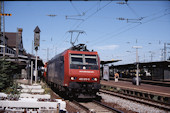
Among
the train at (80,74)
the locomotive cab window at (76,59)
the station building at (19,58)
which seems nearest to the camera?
the train at (80,74)

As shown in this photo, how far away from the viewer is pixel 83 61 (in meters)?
13.8

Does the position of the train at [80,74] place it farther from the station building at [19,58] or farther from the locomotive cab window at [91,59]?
the station building at [19,58]

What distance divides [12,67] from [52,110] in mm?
10292

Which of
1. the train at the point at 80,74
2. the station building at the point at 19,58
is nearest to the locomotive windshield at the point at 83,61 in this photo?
the train at the point at 80,74

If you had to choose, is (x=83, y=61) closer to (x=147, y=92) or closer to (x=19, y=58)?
(x=147, y=92)

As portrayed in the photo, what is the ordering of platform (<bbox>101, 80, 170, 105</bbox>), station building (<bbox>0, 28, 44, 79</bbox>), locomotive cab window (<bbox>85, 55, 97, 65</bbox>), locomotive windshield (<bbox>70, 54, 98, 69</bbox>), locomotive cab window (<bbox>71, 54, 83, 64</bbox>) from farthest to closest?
station building (<bbox>0, 28, 44, 79</bbox>) → platform (<bbox>101, 80, 170, 105</bbox>) → locomotive cab window (<bbox>85, 55, 97, 65</bbox>) → locomotive cab window (<bbox>71, 54, 83, 64</bbox>) → locomotive windshield (<bbox>70, 54, 98, 69</bbox>)

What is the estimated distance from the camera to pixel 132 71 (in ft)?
133

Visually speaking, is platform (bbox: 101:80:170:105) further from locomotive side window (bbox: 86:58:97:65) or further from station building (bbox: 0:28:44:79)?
station building (bbox: 0:28:44:79)

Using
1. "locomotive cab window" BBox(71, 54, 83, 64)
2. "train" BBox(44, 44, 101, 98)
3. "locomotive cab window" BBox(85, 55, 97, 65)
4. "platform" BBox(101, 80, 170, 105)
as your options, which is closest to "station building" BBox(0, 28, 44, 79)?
"train" BBox(44, 44, 101, 98)

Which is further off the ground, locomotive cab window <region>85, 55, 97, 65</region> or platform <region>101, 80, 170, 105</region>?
locomotive cab window <region>85, 55, 97, 65</region>

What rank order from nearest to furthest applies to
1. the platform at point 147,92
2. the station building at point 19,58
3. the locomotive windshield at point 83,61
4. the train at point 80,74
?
the train at point 80,74 < the locomotive windshield at point 83,61 < the platform at point 147,92 < the station building at point 19,58

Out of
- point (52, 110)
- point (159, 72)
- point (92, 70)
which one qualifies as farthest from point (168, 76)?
point (52, 110)

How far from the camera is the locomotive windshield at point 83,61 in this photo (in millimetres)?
13438

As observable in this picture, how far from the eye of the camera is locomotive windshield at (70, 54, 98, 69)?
44.1ft
